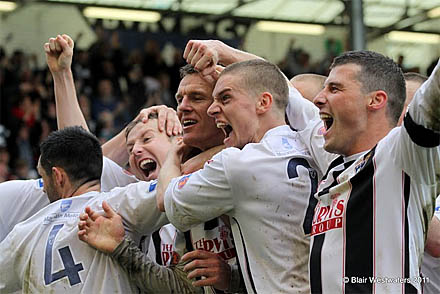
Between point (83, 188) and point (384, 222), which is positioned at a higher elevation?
point (384, 222)

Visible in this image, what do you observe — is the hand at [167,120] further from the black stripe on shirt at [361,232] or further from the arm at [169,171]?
the black stripe on shirt at [361,232]

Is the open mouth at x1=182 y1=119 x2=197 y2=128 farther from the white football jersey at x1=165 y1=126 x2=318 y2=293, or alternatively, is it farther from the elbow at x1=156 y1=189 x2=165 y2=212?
the white football jersey at x1=165 y1=126 x2=318 y2=293

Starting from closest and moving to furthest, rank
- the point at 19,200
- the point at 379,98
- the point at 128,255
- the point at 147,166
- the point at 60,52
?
the point at 379,98 → the point at 128,255 → the point at 147,166 → the point at 19,200 → the point at 60,52

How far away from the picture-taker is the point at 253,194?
3.36 m

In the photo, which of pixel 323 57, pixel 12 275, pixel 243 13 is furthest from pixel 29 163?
pixel 12 275

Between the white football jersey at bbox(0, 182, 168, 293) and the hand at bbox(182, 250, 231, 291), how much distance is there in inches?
12.6

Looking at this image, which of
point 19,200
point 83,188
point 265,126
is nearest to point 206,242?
point 265,126

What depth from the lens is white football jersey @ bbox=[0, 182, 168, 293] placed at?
3.85 m

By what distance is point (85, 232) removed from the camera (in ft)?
12.5

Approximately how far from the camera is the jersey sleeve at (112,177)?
15.5 feet

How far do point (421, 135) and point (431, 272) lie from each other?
126 centimetres

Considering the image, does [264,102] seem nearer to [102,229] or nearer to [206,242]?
[206,242]

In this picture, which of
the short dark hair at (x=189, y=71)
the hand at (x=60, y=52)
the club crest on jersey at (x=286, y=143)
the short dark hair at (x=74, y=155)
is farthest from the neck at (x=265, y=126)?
the hand at (x=60, y=52)

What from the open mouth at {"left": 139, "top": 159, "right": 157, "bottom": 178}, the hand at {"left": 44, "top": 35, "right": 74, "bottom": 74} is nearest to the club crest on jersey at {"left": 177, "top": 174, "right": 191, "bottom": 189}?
the open mouth at {"left": 139, "top": 159, "right": 157, "bottom": 178}
